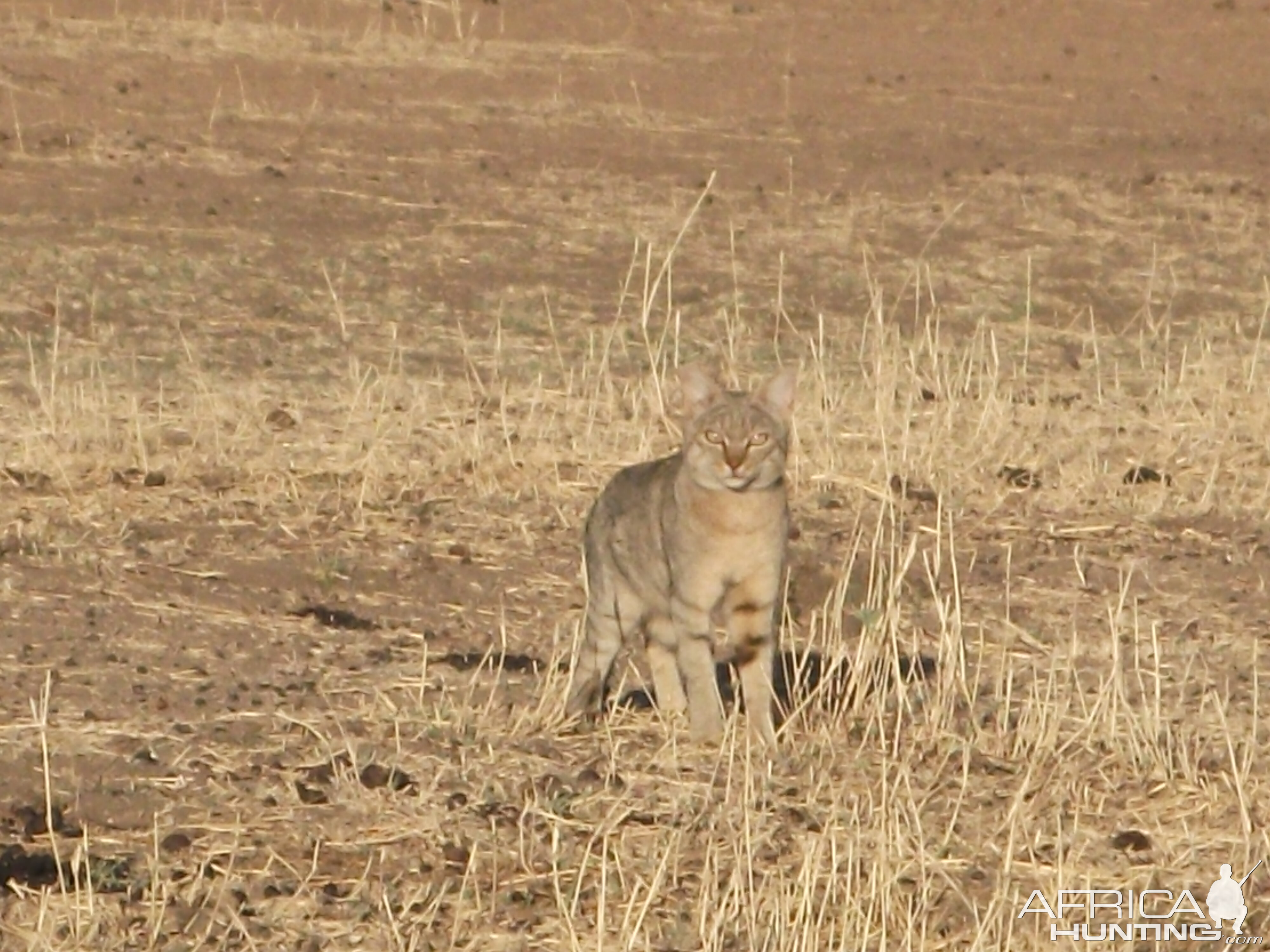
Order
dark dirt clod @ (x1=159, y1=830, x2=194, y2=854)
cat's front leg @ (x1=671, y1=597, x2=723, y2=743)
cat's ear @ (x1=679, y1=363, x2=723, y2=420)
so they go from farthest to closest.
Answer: cat's ear @ (x1=679, y1=363, x2=723, y2=420), cat's front leg @ (x1=671, y1=597, x2=723, y2=743), dark dirt clod @ (x1=159, y1=830, x2=194, y2=854)

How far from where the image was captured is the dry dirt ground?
516cm

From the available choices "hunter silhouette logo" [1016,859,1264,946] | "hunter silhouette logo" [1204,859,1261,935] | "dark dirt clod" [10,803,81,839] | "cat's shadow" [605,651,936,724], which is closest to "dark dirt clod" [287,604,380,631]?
"cat's shadow" [605,651,936,724]

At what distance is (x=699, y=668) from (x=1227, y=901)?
139 cm

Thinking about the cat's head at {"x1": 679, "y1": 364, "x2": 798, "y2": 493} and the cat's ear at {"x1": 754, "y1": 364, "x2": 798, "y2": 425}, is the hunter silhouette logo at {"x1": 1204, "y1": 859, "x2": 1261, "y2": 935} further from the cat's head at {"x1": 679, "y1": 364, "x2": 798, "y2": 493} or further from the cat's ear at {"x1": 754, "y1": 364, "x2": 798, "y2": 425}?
the cat's ear at {"x1": 754, "y1": 364, "x2": 798, "y2": 425}

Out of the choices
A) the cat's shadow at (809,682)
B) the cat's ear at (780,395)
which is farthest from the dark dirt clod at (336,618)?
the cat's ear at (780,395)

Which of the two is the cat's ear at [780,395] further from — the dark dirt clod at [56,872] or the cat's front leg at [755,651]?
the dark dirt clod at [56,872]

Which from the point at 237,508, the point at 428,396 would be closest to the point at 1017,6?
the point at 428,396

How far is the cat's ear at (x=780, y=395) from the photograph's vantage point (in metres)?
6.07

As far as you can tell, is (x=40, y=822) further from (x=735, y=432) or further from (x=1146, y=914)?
(x=1146, y=914)

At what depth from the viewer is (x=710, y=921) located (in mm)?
4832

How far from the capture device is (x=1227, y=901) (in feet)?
16.5

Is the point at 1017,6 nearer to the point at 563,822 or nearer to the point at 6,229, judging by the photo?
the point at 6,229

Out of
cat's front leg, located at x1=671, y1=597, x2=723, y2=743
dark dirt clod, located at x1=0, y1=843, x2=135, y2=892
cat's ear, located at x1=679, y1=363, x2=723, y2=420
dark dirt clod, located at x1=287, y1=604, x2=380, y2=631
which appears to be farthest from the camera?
dark dirt clod, located at x1=287, y1=604, x2=380, y2=631

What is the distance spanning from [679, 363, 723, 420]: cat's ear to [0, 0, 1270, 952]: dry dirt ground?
2.17ft
